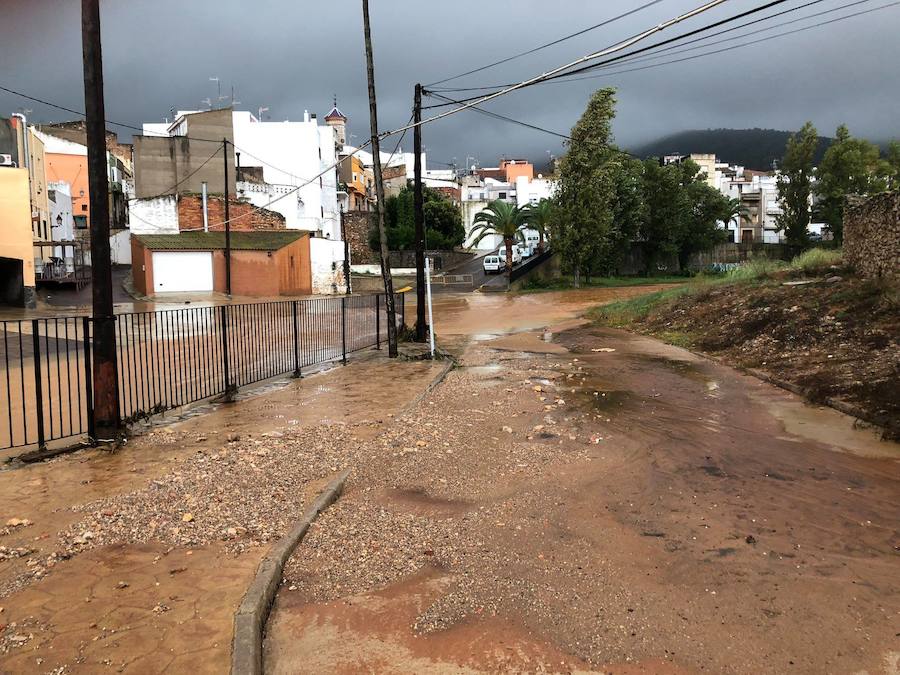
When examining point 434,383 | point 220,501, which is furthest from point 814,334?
point 220,501

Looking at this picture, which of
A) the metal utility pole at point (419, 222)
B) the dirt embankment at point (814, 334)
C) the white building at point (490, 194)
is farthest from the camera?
the white building at point (490, 194)

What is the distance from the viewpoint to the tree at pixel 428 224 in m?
64.2

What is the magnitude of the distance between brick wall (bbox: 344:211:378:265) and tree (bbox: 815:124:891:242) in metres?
38.5

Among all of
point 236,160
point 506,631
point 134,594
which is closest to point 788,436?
point 506,631

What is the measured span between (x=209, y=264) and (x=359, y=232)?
25.7 metres

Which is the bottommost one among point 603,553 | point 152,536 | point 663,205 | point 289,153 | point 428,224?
point 603,553

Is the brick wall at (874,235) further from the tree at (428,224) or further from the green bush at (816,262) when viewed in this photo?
the tree at (428,224)

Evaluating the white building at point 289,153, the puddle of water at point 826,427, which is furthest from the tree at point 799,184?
the puddle of water at point 826,427

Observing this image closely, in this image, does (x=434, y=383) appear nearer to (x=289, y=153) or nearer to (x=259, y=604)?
(x=259, y=604)

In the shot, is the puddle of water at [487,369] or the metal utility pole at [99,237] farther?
the puddle of water at [487,369]

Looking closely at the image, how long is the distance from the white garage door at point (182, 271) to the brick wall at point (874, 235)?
35.0m

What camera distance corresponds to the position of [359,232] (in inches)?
2657

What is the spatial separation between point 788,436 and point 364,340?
12.9 m

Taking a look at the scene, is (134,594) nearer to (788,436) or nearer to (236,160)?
(788,436)
